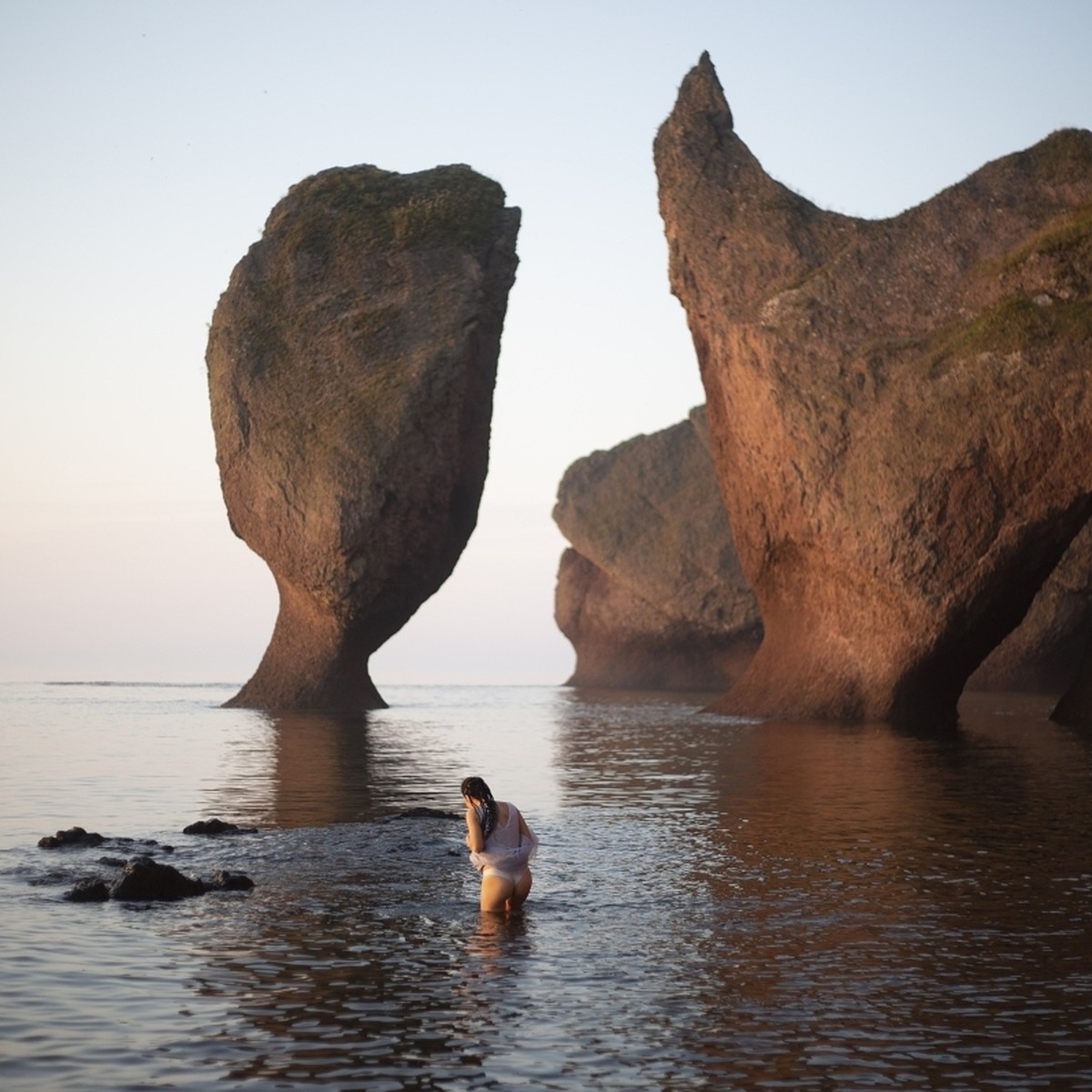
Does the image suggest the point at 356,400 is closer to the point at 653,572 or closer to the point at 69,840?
the point at 653,572

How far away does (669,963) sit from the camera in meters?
10.1

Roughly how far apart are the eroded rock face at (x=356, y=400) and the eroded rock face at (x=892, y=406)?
761cm

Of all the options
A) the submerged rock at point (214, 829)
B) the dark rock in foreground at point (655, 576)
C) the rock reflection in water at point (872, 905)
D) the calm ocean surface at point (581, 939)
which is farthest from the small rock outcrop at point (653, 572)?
the submerged rock at point (214, 829)

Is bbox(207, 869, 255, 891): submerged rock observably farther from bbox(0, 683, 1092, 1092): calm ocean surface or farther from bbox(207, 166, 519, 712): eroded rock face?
bbox(207, 166, 519, 712): eroded rock face

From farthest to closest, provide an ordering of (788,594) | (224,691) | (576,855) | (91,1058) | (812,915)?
(224,691)
(788,594)
(576,855)
(812,915)
(91,1058)

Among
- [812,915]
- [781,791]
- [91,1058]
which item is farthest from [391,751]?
[91,1058]

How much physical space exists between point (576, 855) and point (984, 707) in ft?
103

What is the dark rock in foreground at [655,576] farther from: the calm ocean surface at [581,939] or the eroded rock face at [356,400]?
the calm ocean surface at [581,939]

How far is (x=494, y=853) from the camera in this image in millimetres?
11938

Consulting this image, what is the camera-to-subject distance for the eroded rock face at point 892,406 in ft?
103

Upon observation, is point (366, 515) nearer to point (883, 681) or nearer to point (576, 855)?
point (883, 681)

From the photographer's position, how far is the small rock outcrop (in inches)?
2591

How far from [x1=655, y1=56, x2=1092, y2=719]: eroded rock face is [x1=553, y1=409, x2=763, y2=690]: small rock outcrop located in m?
26.1

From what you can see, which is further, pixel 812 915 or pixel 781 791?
pixel 781 791
